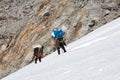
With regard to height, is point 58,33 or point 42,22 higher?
point 58,33

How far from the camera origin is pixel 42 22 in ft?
93.9

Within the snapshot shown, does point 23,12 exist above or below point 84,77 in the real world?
below

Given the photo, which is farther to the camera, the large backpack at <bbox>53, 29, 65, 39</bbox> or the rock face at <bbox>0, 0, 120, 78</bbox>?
the rock face at <bbox>0, 0, 120, 78</bbox>

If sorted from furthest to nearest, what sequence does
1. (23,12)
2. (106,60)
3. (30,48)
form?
(23,12) → (30,48) → (106,60)

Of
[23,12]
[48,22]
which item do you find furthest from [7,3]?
[48,22]

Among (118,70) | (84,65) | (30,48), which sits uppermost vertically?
(118,70)

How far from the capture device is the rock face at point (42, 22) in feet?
75.4

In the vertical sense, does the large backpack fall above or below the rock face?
above

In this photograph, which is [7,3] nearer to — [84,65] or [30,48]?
[30,48]

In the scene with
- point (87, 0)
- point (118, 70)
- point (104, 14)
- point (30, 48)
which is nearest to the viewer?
point (118, 70)

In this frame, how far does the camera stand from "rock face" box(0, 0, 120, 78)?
75.4ft

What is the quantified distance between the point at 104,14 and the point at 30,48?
6.59 meters

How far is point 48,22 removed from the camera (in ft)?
90.5

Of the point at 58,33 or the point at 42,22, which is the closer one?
the point at 58,33
